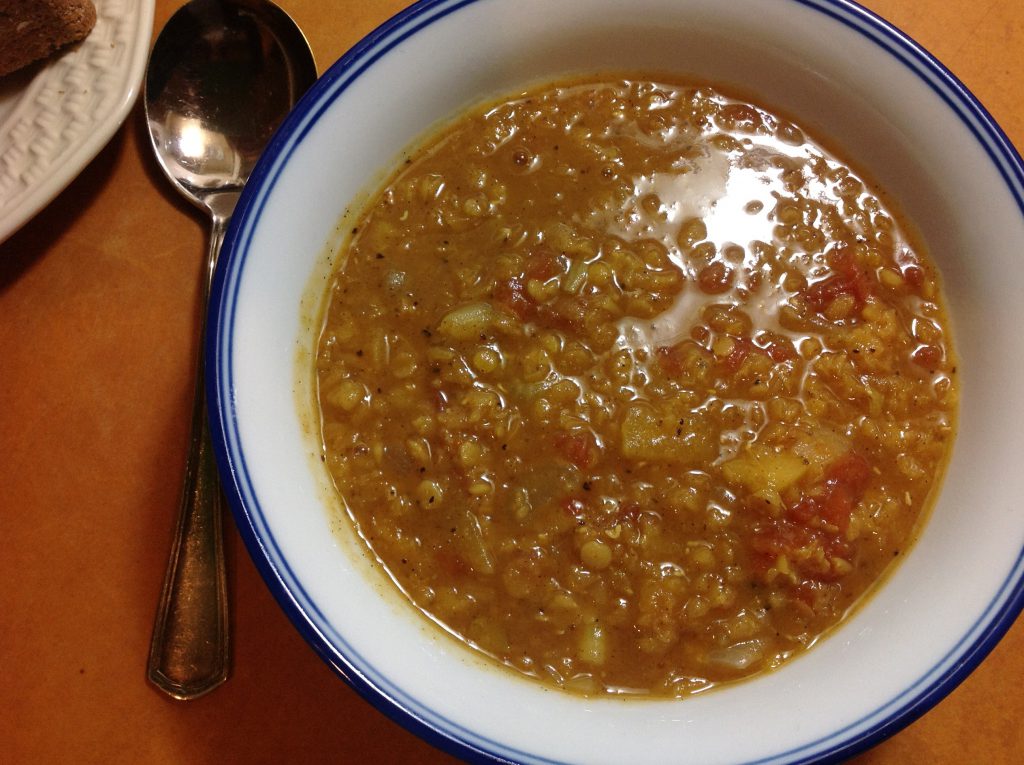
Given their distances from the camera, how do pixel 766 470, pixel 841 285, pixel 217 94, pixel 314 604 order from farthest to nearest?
1. pixel 217 94
2. pixel 841 285
3. pixel 766 470
4. pixel 314 604

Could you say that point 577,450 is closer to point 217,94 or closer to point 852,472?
point 852,472

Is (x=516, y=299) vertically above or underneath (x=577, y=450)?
above

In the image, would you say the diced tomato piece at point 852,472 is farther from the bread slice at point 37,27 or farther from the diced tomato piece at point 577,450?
the bread slice at point 37,27

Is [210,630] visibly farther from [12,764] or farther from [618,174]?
[618,174]

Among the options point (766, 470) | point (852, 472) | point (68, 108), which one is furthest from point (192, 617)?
point (852, 472)

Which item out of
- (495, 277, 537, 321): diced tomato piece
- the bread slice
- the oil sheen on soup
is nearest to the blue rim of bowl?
the oil sheen on soup

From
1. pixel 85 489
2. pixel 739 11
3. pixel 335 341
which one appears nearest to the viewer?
pixel 739 11

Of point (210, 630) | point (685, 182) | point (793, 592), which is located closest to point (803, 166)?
point (685, 182)
